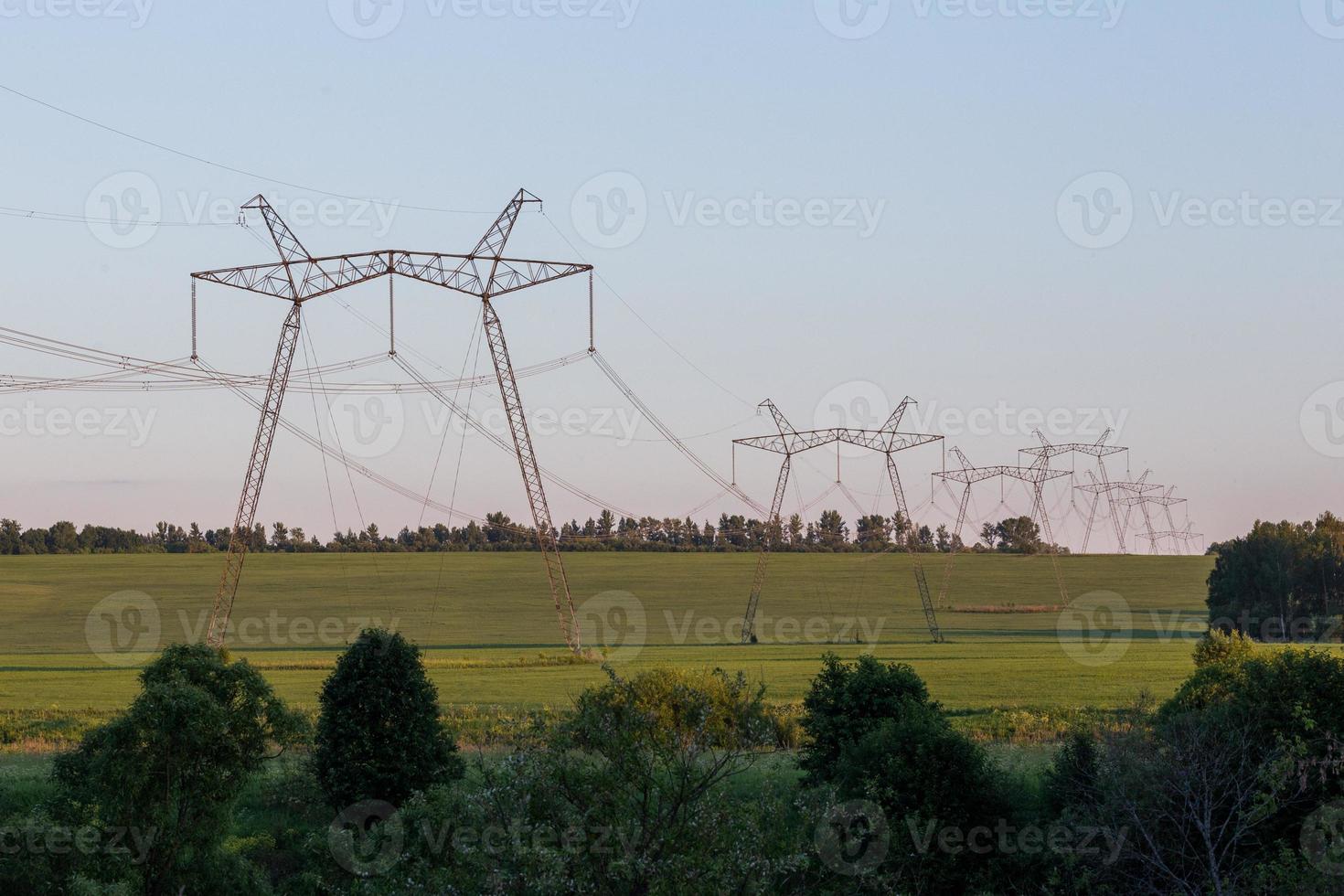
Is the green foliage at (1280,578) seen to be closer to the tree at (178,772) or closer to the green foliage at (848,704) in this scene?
the green foliage at (848,704)

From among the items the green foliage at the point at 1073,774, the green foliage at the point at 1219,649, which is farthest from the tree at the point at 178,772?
the green foliage at the point at 1219,649

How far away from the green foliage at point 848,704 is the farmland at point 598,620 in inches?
602

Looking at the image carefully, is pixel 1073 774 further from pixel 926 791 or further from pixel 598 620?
pixel 598 620

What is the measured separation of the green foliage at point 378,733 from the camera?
3428 cm

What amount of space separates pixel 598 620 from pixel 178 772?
94366 mm

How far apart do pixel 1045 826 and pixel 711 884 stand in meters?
15.0

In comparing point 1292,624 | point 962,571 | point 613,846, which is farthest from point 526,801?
point 962,571

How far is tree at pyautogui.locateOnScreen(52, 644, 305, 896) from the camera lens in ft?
98.4

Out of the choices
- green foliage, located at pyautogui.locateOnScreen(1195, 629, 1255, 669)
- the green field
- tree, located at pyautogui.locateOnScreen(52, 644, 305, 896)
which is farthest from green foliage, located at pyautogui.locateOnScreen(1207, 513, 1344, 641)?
→ tree, located at pyautogui.locateOnScreen(52, 644, 305, 896)

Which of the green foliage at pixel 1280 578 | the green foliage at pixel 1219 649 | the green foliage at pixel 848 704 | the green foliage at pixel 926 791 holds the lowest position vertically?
the green foliage at pixel 926 791

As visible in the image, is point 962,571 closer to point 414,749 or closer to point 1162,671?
point 1162,671

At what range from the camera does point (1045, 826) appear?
33844 mm

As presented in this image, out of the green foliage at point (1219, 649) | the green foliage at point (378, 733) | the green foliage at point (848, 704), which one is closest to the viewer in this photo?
the green foliage at point (378, 733)

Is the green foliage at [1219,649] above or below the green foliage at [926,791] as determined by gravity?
above
